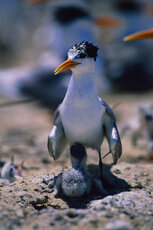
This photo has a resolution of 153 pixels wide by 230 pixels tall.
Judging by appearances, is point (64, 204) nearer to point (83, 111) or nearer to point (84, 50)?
point (83, 111)

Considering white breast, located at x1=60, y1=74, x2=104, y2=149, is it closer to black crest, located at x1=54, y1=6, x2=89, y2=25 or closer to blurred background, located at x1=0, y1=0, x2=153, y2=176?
blurred background, located at x1=0, y1=0, x2=153, y2=176

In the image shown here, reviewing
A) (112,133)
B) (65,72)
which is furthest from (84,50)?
(65,72)

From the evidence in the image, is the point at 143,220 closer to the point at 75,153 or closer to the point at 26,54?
the point at 75,153

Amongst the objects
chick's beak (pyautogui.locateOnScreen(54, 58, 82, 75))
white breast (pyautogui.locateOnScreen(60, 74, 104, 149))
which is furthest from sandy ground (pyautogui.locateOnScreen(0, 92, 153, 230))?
chick's beak (pyautogui.locateOnScreen(54, 58, 82, 75))

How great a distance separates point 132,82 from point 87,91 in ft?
19.4

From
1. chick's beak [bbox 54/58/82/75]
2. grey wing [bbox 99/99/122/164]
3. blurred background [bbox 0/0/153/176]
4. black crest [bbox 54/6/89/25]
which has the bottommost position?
grey wing [bbox 99/99/122/164]

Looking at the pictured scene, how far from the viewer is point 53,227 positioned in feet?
8.36

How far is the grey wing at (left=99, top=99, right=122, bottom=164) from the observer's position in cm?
333

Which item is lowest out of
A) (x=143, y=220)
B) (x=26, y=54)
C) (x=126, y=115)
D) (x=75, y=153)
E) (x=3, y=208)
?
(x=143, y=220)

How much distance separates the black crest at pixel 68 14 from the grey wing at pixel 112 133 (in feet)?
18.6

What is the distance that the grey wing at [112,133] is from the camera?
3332 millimetres

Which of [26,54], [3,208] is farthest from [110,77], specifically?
[3,208]

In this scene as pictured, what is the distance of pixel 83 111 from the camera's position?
10.7 ft

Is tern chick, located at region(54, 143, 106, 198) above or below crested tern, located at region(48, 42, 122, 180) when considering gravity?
below
